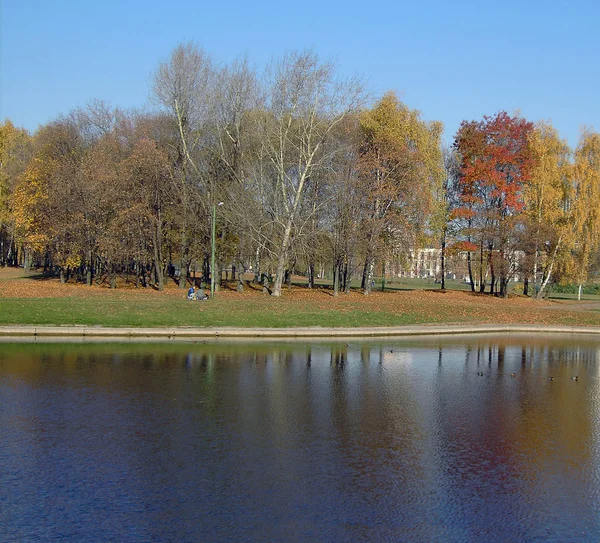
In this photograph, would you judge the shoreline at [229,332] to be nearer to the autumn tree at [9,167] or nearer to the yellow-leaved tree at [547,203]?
the yellow-leaved tree at [547,203]

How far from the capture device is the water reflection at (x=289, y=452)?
7.75 metres

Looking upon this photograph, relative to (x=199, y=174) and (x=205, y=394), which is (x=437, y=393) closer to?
(x=205, y=394)

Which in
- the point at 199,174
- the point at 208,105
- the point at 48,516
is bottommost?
the point at 48,516

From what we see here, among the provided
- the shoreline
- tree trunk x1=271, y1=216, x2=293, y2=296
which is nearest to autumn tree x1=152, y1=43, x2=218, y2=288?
tree trunk x1=271, y1=216, x2=293, y2=296

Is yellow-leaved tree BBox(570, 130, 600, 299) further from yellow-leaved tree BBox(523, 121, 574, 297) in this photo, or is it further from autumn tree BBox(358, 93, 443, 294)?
autumn tree BBox(358, 93, 443, 294)

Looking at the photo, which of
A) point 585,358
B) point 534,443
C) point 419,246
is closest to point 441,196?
point 419,246

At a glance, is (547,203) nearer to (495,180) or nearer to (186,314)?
(495,180)

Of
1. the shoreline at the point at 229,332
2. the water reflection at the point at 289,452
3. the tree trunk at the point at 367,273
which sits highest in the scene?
the tree trunk at the point at 367,273

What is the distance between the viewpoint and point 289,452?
34.4ft

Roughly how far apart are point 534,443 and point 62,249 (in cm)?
4331

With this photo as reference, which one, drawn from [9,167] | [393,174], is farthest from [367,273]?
[9,167]

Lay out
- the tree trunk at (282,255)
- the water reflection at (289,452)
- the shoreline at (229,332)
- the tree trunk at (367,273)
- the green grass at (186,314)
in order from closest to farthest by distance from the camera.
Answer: the water reflection at (289,452)
the shoreline at (229,332)
the green grass at (186,314)
the tree trunk at (282,255)
the tree trunk at (367,273)

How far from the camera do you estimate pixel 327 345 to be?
24875 mm

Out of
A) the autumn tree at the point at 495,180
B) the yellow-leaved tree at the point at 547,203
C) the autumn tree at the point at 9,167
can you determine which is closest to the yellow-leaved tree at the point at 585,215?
the yellow-leaved tree at the point at 547,203
